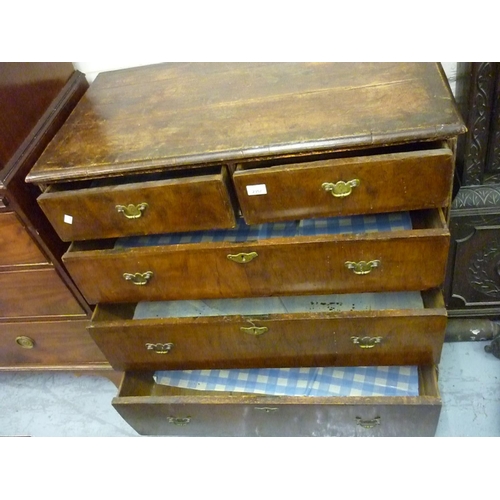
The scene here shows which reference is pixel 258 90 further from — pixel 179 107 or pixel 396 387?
pixel 396 387

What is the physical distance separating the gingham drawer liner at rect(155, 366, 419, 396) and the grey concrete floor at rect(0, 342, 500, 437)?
0.20 metres

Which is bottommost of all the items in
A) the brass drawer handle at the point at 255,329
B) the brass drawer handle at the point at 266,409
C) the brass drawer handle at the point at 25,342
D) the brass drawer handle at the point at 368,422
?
the brass drawer handle at the point at 368,422

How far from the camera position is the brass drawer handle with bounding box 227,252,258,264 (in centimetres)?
95

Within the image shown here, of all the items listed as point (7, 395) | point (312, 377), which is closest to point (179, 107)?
point (312, 377)

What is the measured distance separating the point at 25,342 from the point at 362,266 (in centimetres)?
92

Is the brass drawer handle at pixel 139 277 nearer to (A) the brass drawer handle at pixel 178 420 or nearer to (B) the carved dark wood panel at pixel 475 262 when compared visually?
(A) the brass drawer handle at pixel 178 420

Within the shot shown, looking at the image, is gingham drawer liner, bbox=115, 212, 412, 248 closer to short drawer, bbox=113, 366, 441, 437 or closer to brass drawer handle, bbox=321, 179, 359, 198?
brass drawer handle, bbox=321, 179, 359, 198

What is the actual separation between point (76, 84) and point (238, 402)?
33.1 inches

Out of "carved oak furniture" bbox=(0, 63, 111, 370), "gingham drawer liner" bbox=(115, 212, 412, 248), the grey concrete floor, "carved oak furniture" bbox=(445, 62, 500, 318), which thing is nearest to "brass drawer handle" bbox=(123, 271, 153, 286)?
"gingham drawer liner" bbox=(115, 212, 412, 248)

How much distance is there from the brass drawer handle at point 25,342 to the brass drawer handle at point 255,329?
63cm

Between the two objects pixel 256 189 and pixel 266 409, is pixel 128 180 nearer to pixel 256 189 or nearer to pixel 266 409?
pixel 256 189

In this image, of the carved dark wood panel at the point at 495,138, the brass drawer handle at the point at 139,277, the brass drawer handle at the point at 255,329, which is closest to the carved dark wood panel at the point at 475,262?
the carved dark wood panel at the point at 495,138

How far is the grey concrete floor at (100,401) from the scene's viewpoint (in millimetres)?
1247

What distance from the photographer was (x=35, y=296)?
1204 millimetres
